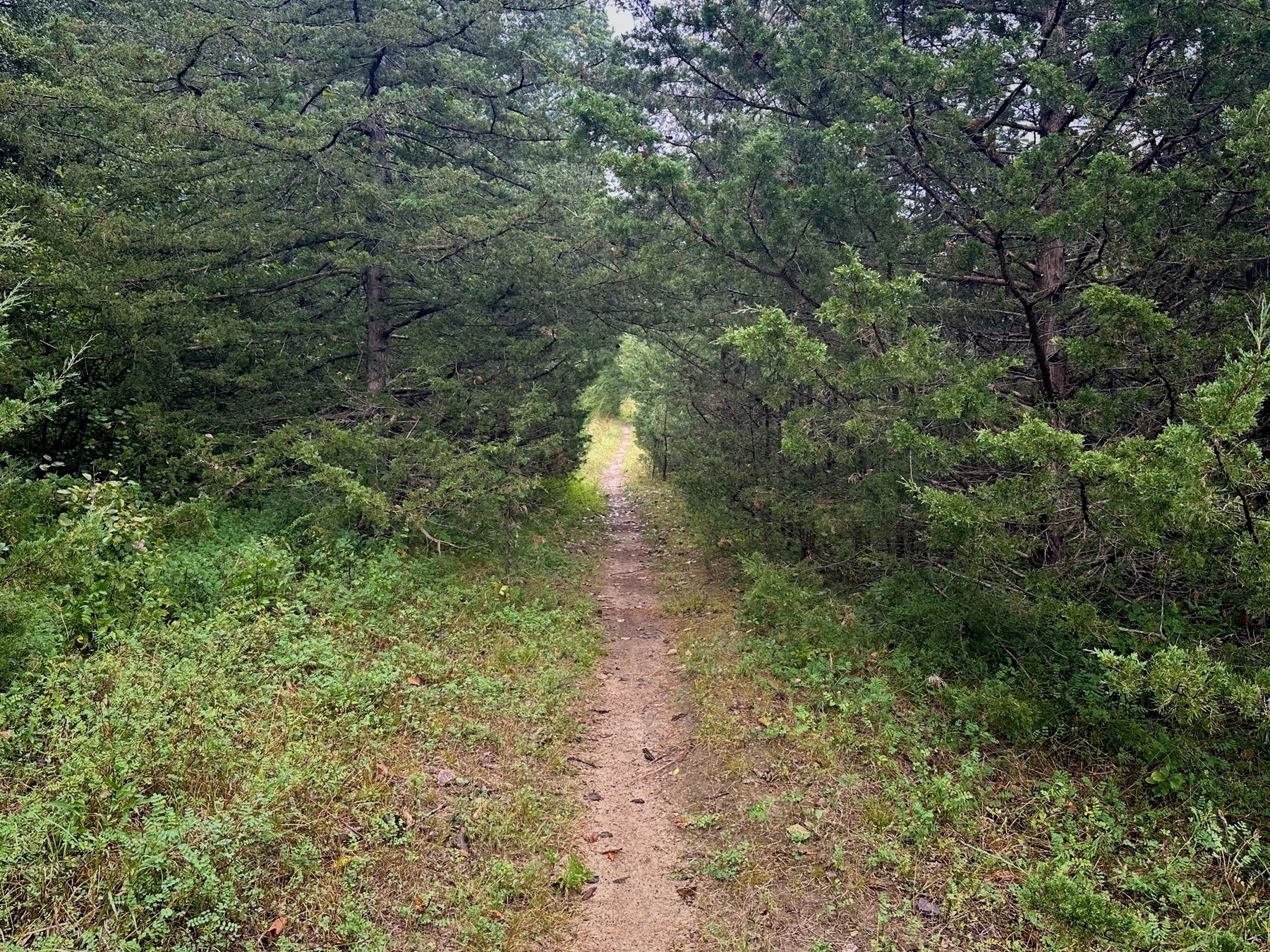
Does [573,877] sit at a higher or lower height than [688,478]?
lower

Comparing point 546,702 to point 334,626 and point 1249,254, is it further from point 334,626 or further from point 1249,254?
point 1249,254

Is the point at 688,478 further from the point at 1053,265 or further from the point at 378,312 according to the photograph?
the point at 1053,265

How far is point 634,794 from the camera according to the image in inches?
223

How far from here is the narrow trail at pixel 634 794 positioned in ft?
13.9

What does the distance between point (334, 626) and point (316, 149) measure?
21.6 ft

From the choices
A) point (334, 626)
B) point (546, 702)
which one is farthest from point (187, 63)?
point (546, 702)

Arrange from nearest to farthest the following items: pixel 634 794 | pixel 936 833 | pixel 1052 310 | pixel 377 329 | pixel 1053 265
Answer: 1. pixel 936 833
2. pixel 634 794
3. pixel 1052 310
4. pixel 1053 265
5. pixel 377 329

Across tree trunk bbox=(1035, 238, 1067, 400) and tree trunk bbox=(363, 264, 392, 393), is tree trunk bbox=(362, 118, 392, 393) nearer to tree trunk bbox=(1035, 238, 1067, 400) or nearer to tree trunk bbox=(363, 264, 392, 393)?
tree trunk bbox=(363, 264, 392, 393)

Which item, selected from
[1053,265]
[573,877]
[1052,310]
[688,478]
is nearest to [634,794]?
[573,877]

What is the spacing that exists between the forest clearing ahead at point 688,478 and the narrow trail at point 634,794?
5 centimetres

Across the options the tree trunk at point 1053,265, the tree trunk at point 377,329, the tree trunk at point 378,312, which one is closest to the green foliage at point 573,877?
the tree trunk at point 1053,265

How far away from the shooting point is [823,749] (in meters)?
5.67

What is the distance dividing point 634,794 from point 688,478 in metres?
7.14

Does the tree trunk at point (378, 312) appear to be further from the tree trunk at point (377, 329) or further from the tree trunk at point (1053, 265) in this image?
the tree trunk at point (1053, 265)
